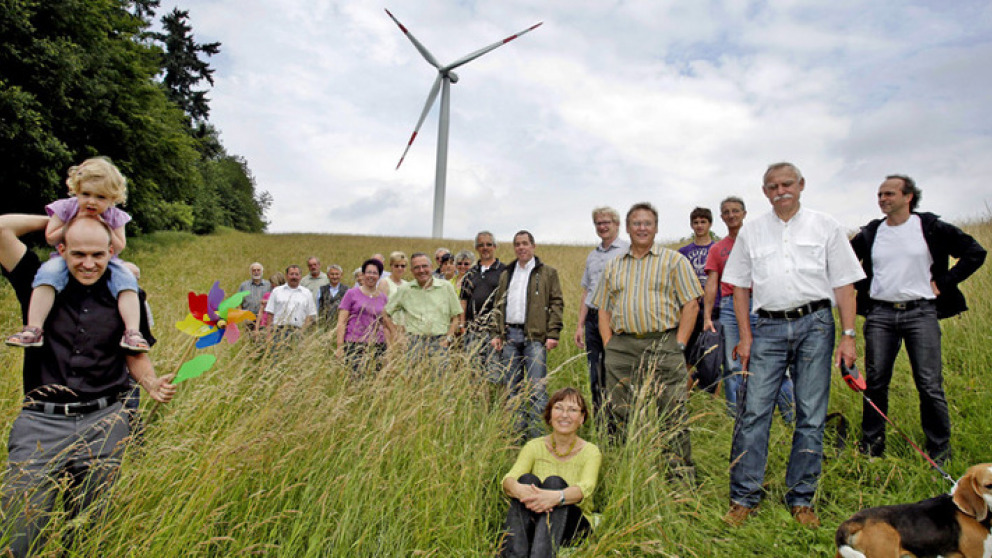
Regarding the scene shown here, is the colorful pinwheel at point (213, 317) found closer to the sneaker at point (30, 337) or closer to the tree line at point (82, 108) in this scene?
the sneaker at point (30, 337)

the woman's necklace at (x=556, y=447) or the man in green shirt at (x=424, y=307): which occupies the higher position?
the man in green shirt at (x=424, y=307)

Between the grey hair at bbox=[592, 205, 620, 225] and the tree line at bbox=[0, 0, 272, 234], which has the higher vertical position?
the tree line at bbox=[0, 0, 272, 234]

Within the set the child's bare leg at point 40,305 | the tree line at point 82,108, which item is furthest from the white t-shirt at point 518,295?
the tree line at point 82,108

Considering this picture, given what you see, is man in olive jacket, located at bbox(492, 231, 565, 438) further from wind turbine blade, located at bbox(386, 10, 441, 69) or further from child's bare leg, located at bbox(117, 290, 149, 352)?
wind turbine blade, located at bbox(386, 10, 441, 69)

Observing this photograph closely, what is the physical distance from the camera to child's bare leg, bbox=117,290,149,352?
2232mm

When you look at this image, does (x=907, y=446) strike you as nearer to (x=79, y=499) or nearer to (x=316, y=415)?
(x=316, y=415)

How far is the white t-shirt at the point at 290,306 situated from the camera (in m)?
6.24

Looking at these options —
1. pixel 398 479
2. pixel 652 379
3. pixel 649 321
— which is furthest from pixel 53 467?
pixel 649 321

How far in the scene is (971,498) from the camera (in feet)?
7.10

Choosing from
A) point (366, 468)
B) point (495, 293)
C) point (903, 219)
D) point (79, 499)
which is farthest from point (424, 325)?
point (903, 219)

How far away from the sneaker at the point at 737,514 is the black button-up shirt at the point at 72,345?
3.08m

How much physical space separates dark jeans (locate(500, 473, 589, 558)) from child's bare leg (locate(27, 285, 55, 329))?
2165mm

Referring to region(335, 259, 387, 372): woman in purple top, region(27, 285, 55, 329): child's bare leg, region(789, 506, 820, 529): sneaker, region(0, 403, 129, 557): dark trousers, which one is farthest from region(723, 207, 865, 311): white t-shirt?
region(335, 259, 387, 372): woman in purple top

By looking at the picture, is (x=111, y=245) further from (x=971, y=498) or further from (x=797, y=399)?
(x=971, y=498)
